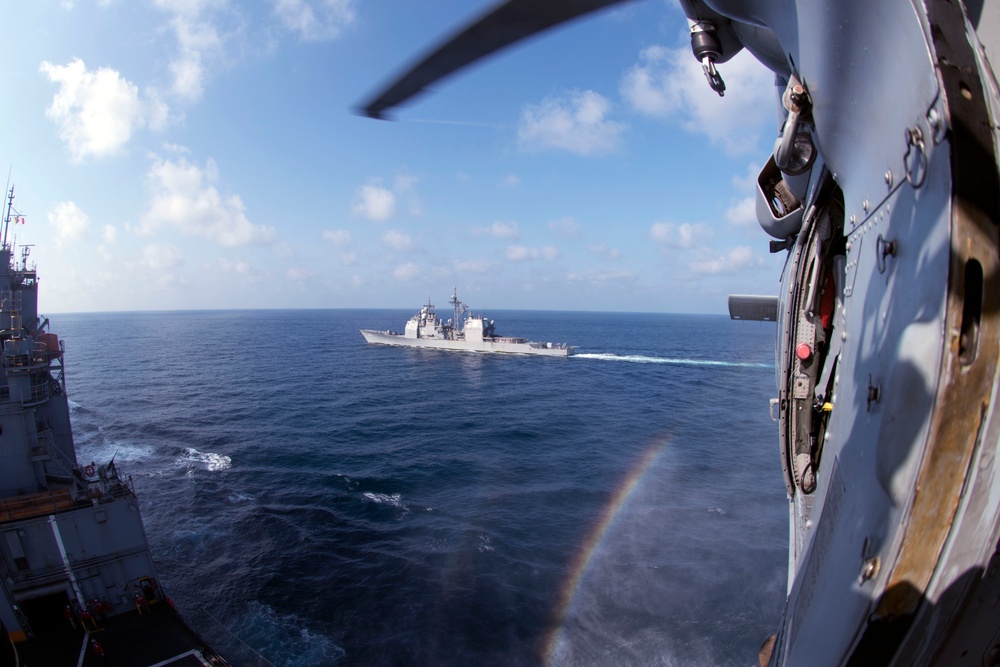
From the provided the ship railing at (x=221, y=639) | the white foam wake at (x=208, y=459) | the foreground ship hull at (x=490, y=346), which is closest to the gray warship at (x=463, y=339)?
the foreground ship hull at (x=490, y=346)

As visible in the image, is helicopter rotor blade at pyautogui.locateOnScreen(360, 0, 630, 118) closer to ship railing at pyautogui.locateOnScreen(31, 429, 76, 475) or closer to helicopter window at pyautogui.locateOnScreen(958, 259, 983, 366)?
helicopter window at pyautogui.locateOnScreen(958, 259, 983, 366)

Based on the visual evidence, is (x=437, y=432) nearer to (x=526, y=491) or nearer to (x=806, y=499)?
(x=526, y=491)

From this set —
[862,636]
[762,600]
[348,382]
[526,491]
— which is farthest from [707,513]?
[348,382]

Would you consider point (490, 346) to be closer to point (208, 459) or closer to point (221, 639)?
point (208, 459)

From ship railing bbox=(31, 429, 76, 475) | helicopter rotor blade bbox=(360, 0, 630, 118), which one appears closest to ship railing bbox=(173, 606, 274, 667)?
ship railing bbox=(31, 429, 76, 475)

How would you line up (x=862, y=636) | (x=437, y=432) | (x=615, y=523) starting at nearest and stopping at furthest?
(x=862, y=636) < (x=615, y=523) < (x=437, y=432)
